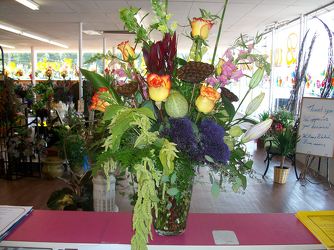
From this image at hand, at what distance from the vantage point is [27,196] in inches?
171

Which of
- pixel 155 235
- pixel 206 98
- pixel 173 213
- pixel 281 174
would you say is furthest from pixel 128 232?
pixel 281 174

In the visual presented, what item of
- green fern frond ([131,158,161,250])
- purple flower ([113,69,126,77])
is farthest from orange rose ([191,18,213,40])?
green fern frond ([131,158,161,250])

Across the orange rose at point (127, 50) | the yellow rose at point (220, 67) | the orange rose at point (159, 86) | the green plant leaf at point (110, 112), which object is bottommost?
the green plant leaf at point (110, 112)

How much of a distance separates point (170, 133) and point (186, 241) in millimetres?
423

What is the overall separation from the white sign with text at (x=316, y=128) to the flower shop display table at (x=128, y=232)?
12.3 ft

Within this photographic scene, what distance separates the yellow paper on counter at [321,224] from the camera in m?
1.14

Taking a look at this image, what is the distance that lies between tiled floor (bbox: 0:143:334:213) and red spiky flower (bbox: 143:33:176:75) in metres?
2.95

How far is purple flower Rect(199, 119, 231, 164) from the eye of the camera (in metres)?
0.90

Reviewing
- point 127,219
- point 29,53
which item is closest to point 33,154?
point 127,219

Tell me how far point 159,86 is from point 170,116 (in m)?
0.11

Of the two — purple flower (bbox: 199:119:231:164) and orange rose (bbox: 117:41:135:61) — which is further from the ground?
orange rose (bbox: 117:41:135:61)

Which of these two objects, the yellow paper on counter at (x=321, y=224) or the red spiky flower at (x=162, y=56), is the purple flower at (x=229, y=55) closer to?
the red spiky flower at (x=162, y=56)

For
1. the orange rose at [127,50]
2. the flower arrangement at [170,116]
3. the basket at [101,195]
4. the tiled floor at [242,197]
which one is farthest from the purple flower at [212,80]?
the tiled floor at [242,197]

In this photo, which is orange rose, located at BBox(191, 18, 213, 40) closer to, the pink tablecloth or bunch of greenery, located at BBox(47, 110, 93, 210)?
the pink tablecloth
